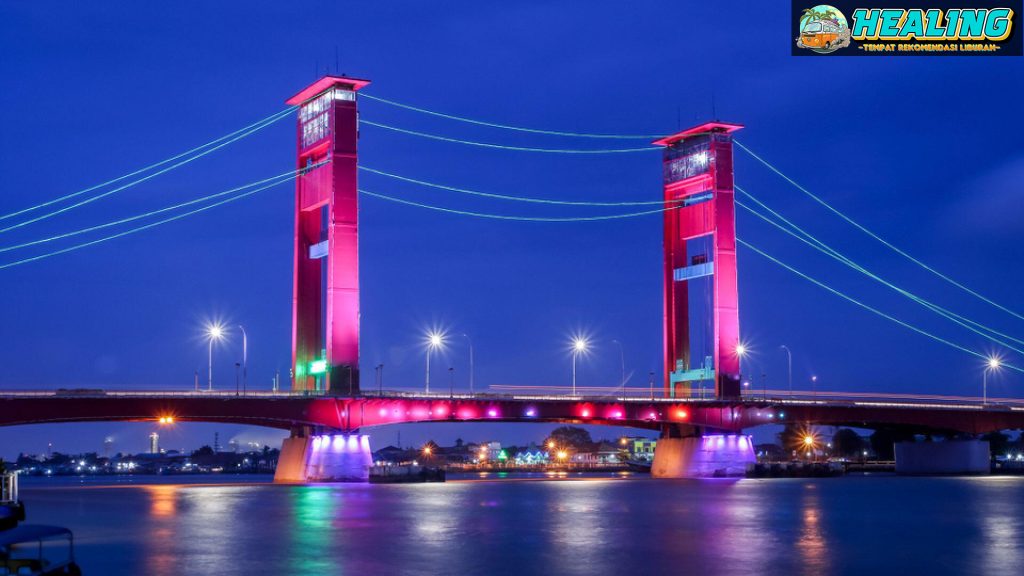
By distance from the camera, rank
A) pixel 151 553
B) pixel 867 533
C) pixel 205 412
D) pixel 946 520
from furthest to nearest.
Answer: pixel 205 412
pixel 946 520
pixel 867 533
pixel 151 553

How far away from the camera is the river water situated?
3209 cm

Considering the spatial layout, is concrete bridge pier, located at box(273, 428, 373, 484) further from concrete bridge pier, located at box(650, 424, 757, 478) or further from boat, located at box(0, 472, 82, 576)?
boat, located at box(0, 472, 82, 576)

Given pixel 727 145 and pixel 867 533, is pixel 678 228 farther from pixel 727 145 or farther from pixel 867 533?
pixel 867 533

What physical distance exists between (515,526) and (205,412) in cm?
4989

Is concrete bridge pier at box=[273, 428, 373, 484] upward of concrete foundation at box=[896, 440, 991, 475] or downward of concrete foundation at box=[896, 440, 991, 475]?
upward

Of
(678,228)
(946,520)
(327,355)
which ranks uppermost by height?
(678,228)

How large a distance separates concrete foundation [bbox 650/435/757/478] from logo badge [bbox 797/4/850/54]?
59.5m

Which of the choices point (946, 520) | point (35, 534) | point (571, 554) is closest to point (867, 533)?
point (946, 520)

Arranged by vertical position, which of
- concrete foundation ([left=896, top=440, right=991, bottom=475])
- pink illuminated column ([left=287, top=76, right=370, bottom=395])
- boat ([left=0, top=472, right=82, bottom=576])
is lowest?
concrete foundation ([left=896, top=440, right=991, bottom=475])

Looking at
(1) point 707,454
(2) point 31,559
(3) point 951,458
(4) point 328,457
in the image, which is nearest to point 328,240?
(4) point 328,457

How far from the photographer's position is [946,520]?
172 feet

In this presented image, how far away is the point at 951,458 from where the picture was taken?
147875 millimetres

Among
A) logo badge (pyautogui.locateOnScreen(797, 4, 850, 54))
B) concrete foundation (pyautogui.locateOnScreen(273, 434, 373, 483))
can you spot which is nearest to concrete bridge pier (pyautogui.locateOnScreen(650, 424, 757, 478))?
concrete foundation (pyautogui.locateOnScreen(273, 434, 373, 483))

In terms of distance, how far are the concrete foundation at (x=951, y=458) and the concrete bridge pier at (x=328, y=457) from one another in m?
77.8
